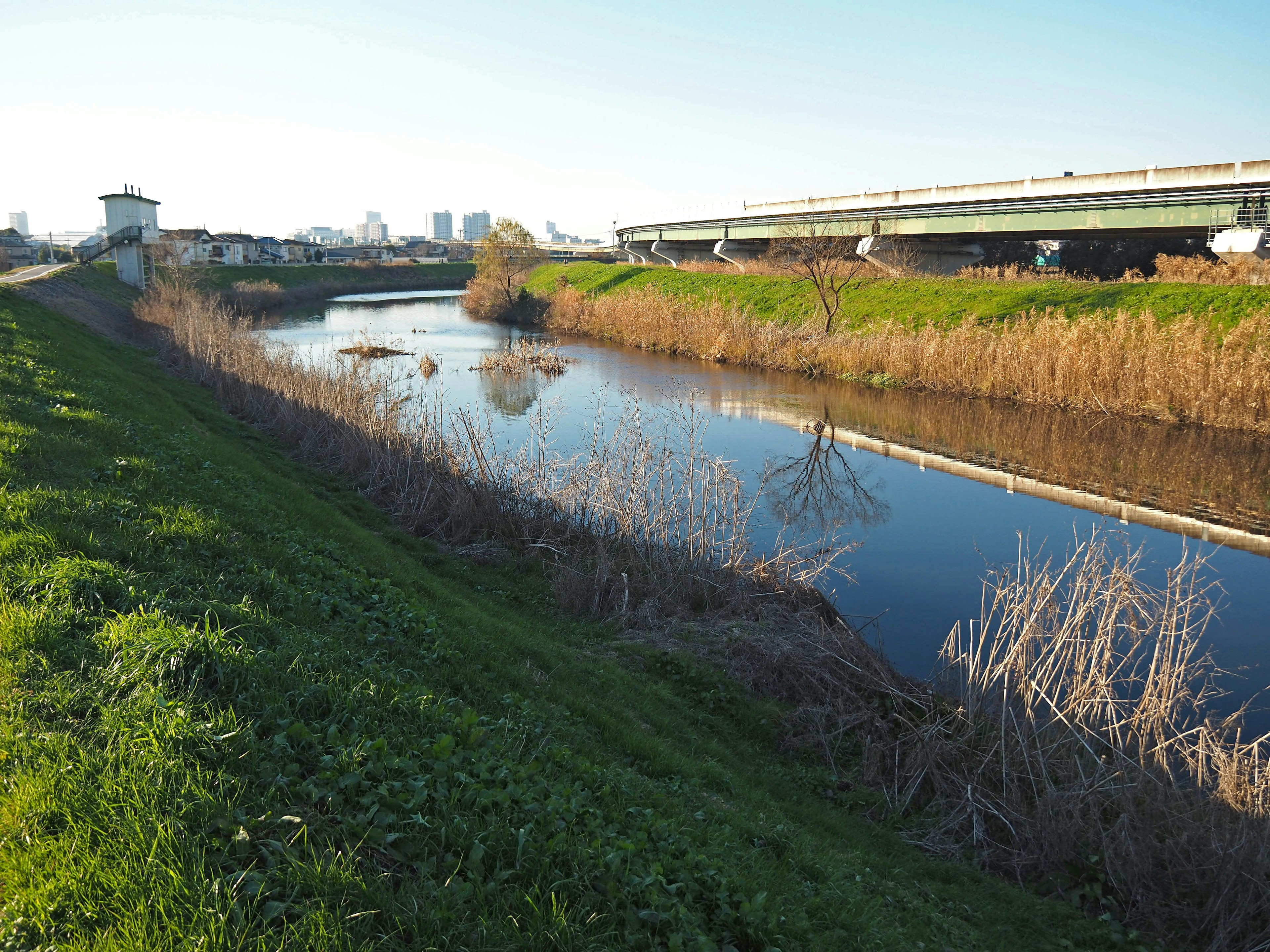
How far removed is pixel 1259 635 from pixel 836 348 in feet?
65.4

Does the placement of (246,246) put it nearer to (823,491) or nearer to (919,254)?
(919,254)

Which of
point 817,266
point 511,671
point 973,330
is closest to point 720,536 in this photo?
point 511,671

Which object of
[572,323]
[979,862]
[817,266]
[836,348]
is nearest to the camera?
Result: [979,862]

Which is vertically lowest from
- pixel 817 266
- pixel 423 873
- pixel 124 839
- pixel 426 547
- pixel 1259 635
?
pixel 1259 635

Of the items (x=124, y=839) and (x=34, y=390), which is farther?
(x=34, y=390)

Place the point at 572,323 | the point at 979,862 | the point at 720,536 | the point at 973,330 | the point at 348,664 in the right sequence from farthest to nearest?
the point at 572,323, the point at 973,330, the point at 720,536, the point at 979,862, the point at 348,664

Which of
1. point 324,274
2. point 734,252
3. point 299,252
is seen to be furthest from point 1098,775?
point 299,252

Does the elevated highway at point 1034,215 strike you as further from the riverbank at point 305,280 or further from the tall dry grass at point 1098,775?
the riverbank at point 305,280

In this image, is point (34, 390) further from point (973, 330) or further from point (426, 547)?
point (973, 330)

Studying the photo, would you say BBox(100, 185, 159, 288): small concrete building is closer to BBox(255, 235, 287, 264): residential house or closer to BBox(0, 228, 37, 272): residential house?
BBox(0, 228, 37, 272): residential house

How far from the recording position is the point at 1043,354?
22.5 metres

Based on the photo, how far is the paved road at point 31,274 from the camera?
34406 mm

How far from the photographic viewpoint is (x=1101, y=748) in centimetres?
682

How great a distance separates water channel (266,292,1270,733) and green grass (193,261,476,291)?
37870 millimetres
